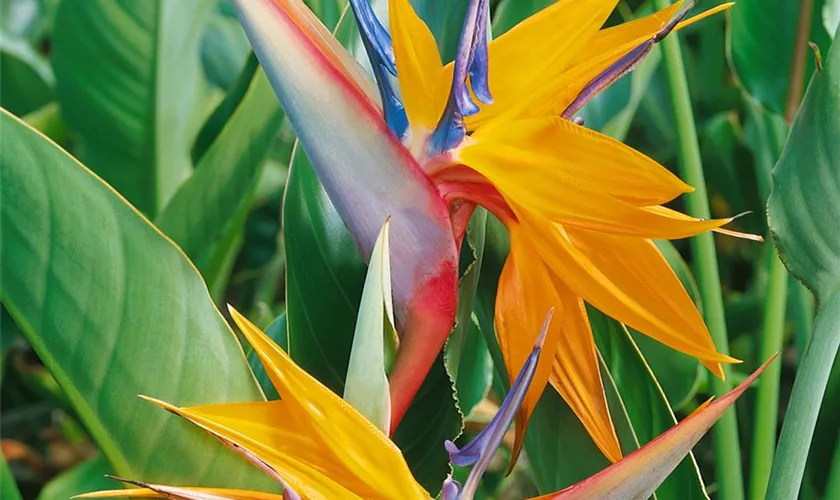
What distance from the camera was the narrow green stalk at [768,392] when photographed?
83 cm

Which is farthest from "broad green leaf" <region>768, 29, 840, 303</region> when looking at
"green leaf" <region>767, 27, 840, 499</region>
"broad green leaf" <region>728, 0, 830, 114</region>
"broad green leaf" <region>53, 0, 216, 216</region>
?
"broad green leaf" <region>53, 0, 216, 216</region>

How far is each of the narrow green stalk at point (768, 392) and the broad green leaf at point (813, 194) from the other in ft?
1.13

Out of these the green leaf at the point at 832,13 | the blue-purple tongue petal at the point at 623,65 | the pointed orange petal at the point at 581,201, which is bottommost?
the pointed orange petal at the point at 581,201

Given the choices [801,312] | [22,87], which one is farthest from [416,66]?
[22,87]

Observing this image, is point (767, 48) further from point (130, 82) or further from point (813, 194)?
point (130, 82)

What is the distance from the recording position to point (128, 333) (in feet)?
1.67

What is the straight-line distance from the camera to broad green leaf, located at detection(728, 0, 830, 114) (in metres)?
0.90

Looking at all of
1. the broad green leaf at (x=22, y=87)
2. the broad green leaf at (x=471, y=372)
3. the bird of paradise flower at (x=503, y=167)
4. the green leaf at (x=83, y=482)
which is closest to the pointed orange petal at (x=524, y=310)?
the bird of paradise flower at (x=503, y=167)

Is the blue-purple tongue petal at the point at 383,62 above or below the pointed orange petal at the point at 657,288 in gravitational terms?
above

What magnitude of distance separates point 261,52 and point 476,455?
0.19m

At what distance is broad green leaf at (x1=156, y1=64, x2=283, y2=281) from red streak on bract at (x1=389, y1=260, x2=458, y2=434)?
39 cm

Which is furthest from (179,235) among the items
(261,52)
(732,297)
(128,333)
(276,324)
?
(732,297)

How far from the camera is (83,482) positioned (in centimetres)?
79

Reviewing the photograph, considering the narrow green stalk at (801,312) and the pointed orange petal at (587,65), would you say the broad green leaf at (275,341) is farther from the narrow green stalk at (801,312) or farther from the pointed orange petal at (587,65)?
the narrow green stalk at (801,312)
